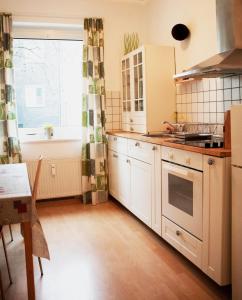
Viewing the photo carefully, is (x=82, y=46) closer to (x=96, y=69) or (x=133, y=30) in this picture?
(x=96, y=69)

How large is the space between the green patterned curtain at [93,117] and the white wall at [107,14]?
0.57 ft

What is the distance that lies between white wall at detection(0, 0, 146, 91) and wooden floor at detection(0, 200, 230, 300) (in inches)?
77.2

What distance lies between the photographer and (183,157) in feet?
7.45

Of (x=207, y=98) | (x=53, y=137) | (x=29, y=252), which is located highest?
(x=207, y=98)

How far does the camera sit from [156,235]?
2928 mm

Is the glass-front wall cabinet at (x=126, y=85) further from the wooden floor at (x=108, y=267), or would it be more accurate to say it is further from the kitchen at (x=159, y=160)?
the wooden floor at (x=108, y=267)

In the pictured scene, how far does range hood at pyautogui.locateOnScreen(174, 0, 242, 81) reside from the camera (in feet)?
7.09

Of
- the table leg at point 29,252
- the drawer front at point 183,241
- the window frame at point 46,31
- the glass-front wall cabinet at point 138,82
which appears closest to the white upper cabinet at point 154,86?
the glass-front wall cabinet at point 138,82

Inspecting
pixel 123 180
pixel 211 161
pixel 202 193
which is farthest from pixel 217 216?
pixel 123 180

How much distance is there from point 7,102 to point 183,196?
7.77ft

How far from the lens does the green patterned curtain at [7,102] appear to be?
3586mm

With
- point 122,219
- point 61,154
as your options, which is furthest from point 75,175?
point 122,219

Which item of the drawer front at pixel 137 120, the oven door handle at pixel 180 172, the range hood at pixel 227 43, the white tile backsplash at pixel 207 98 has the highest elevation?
the range hood at pixel 227 43

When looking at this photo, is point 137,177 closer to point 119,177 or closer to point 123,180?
point 123,180
